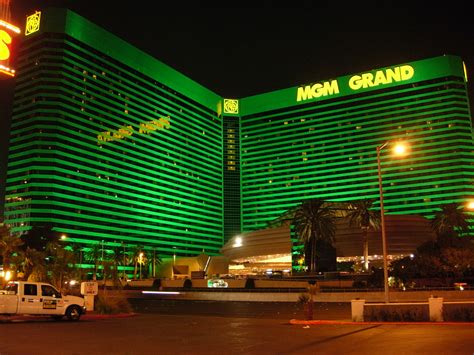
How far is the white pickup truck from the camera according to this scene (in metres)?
24.3

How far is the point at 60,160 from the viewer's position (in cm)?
15450

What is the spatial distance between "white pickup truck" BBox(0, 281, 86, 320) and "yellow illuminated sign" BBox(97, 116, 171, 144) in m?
148

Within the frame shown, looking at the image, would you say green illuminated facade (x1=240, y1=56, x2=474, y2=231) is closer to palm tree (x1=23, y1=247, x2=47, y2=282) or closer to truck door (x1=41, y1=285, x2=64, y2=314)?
palm tree (x1=23, y1=247, x2=47, y2=282)

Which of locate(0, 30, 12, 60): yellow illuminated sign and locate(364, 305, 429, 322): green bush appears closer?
locate(0, 30, 12, 60): yellow illuminated sign

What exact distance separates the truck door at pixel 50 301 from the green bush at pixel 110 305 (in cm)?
579

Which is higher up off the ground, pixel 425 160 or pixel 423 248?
pixel 425 160

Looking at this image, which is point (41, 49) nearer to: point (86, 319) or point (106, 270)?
point (106, 270)

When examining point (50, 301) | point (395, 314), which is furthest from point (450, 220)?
point (50, 301)

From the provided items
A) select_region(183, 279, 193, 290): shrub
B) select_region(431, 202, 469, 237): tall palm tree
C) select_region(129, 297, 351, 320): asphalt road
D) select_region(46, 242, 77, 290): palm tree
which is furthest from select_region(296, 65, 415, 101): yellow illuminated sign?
select_region(46, 242, 77, 290): palm tree

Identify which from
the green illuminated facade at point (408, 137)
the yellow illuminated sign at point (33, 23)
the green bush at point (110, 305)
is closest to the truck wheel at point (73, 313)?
the green bush at point (110, 305)

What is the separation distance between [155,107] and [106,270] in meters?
154

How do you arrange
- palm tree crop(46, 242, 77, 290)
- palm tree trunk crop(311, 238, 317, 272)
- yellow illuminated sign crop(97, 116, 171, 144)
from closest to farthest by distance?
palm tree crop(46, 242, 77, 290)
palm tree trunk crop(311, 238, 317, 272)
yellow illuminated sign crop(97, 116, 171, 144)

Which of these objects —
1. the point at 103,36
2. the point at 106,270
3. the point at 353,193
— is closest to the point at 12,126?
the point at 103,36

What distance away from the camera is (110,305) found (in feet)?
104
